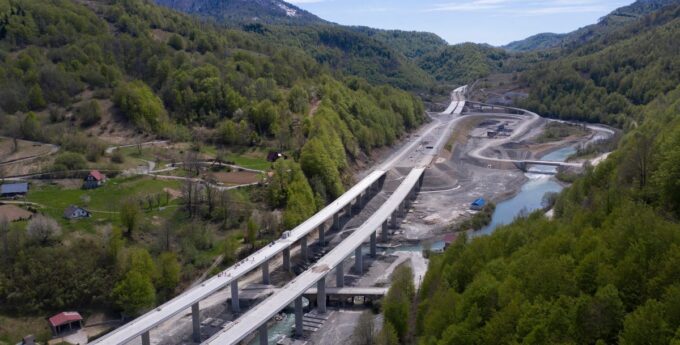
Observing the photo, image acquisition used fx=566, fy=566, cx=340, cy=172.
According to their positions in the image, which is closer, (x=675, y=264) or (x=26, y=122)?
(x=675, y=264)

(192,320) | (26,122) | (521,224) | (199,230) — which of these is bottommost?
(192,320)

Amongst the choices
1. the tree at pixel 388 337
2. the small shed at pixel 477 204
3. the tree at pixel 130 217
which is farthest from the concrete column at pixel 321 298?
the small shed at pixel 477 204

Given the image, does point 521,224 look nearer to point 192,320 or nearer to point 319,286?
point 319,286

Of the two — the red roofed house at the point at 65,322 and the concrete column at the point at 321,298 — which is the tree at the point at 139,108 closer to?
the red roofed house at the point at 65,322

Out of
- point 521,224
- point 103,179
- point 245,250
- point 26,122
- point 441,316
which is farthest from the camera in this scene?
point 26,122

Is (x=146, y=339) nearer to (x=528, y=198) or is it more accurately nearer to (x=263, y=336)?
(x=263, y=336)

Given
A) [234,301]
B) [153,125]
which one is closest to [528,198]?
[234,301]

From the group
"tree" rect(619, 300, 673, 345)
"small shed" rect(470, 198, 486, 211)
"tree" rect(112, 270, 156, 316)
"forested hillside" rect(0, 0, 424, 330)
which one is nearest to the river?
"small shed" rect(470, 198, 486, 211)

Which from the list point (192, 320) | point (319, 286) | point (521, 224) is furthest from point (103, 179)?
point (521, 224)

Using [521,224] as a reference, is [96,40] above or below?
above
